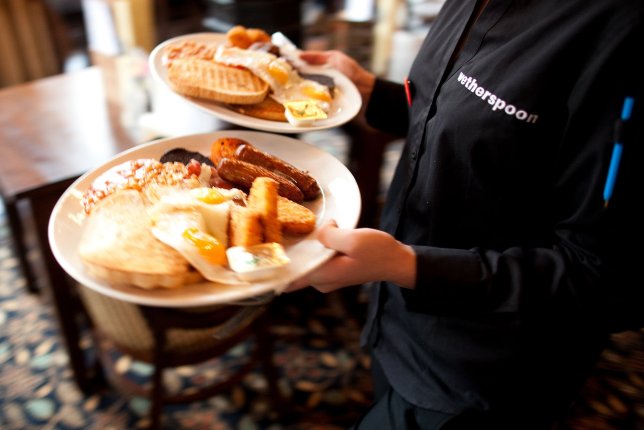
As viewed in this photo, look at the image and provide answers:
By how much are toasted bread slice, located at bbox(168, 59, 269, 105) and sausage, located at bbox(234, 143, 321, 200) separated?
0.59 ft

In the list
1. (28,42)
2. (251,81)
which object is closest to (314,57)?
(251,81)

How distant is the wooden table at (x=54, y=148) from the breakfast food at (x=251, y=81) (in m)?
0.53

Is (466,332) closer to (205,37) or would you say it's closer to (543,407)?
(543,407)

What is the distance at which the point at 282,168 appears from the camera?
3.30ft

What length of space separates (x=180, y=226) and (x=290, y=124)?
401mm

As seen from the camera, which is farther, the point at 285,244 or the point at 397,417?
the point at 397,417

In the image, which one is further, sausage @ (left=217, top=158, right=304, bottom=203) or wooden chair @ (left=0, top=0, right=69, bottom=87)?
wooden chair @ (left=0, top=0, right=69, bottom=87)

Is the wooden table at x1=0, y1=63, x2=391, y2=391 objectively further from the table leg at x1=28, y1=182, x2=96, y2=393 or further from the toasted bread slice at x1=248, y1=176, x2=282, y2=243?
the toasted bread slice at x1=248, y1=176, x2=282, y2=243

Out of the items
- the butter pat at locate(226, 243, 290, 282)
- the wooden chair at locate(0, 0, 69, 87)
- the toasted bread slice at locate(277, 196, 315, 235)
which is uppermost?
the butter pat at locate(226, 243, 290, 282)

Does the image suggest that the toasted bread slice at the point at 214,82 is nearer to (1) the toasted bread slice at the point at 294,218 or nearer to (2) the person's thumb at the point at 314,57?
(2) the person's thumb at the point at 314,57

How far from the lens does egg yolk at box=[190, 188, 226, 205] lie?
2.90ft

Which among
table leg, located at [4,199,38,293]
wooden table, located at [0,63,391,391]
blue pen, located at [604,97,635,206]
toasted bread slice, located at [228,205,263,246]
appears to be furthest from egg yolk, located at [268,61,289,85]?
table leg, located at [4,199,38,293]

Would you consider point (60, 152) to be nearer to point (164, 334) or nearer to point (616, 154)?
point (164, 334)

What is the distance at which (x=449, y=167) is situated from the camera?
2.91ft
